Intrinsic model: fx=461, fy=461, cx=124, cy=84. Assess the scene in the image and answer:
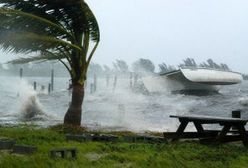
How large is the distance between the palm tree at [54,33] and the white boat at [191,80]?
35771mm

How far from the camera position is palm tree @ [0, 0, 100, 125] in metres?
13.4

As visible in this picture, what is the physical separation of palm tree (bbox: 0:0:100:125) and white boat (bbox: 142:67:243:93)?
117 feet

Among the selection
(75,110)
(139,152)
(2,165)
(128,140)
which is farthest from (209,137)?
(2,165)

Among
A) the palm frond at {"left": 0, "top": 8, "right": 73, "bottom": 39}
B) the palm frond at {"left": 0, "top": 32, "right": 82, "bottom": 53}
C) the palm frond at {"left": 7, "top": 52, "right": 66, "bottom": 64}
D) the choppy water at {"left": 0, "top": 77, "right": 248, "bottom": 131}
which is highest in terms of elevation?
the palm frond at {"left": 0, "top": 8, "right": 73, "bottom": 39}

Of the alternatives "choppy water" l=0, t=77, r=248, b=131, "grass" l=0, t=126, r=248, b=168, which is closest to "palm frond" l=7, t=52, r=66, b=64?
"choppy water" l=0, t=77, r=248, b=131

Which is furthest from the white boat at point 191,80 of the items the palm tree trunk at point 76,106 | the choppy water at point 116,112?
the palm tree trunk at point 76,106

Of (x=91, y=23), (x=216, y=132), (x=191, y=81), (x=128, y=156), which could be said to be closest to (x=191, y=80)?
(x=191, y=81)

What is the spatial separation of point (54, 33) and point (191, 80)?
124 ft

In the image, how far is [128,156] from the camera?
8.47m

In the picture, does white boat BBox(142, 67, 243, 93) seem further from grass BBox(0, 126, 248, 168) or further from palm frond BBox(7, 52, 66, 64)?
grass BBox(0, 126, 248, 168)

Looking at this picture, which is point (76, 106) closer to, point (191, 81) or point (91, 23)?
point (91, 23)

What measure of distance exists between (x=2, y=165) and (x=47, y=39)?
23.1ft

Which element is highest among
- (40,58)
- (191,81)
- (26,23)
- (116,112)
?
(26,23)

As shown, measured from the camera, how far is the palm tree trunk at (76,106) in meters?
15.6
